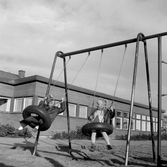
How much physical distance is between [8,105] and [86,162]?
13.1 meters

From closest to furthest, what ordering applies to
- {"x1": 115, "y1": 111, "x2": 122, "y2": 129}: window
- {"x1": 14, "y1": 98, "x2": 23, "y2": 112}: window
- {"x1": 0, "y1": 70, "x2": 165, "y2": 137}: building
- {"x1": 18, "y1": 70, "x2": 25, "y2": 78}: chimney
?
{"x1": 0, "y1": 70, "x2": 165, "y2": 137}: building
{"x1": 14, "y1": 98, "x2": 23, "y2": 112}: window
{"x1": 18, "y1": 70, "x2": 25, "y2": 78}: chimney
{"x1": 115, "y1": 111, "x2": 122, "y2": 129}: window

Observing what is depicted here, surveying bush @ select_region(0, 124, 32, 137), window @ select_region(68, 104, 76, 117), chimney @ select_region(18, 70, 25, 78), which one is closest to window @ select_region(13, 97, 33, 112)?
bush @ select_region(0, 124, 32, 137)

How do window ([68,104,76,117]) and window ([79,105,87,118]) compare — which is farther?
window ([79,105,87,118])

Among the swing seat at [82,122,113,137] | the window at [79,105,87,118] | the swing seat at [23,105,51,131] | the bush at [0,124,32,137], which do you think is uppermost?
the window at [79,105,87,118]

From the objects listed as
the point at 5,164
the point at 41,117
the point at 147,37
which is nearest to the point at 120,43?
the point at 147,37

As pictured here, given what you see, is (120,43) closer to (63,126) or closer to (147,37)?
(147,37)

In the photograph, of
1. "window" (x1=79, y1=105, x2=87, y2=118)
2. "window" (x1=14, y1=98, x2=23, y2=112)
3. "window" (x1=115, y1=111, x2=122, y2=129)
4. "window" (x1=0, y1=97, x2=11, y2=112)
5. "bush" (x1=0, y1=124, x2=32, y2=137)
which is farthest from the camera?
"window" (x1=115, y1=111, x2=122, y2=129)

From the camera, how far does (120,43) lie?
7801mm

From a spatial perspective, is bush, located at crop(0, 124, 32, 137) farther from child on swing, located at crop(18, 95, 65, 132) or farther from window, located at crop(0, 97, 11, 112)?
child on swing, located at crop(18, 95, 65, 132)

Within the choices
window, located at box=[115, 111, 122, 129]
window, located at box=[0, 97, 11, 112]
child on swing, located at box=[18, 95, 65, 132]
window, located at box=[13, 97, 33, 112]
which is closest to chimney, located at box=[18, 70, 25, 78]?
window, located at box=[0, 97, 11, 112]

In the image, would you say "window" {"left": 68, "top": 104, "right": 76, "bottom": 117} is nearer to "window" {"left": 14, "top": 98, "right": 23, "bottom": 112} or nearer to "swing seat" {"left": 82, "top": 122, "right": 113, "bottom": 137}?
"window" {"left": 14, "top": 98, "right": 23, "bottom": 112}

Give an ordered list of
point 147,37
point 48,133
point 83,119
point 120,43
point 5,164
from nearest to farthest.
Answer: point 5,164 → point 147,37 → point 120,43 → point 48,133 → point 83,119

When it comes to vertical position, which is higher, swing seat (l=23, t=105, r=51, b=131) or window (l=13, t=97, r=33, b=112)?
window (l=13, t=97, r=33, b=112)

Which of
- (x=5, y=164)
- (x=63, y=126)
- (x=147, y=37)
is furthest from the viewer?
(x=63, y=126)
